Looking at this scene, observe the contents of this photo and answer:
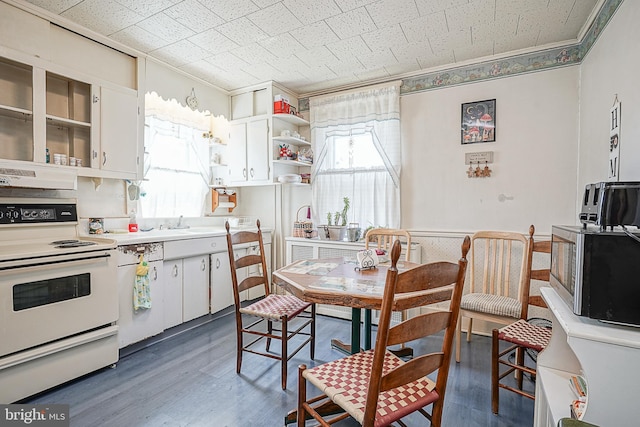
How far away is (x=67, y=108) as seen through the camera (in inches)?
99.7

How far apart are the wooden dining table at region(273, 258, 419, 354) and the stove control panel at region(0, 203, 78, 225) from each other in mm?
1811

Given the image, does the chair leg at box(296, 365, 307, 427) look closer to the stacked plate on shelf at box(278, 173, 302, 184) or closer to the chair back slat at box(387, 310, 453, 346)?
the chair back slat at box(387, 310, 453, 346)

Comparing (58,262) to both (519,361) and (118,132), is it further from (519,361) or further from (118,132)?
(519,361)

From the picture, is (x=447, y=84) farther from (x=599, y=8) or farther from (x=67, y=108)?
(x=67, y=108)

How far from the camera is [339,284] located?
167cm

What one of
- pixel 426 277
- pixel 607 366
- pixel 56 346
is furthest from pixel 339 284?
pixel 56 346

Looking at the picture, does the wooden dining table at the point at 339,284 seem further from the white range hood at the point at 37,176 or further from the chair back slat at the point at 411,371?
the white range hood at the point at 37,176

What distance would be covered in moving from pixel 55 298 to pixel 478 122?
3638 millimetres

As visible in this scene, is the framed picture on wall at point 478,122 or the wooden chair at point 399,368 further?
the framed picture on wall at point 478,122

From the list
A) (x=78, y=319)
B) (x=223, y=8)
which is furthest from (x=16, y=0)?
(x=78, y=319)

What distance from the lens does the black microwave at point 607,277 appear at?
97 centimetres

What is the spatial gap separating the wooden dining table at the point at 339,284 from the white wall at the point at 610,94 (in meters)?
1.40

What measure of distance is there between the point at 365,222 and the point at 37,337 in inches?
111

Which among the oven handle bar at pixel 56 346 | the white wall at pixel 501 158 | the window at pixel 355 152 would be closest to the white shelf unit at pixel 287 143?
the window at pixel 355 152
